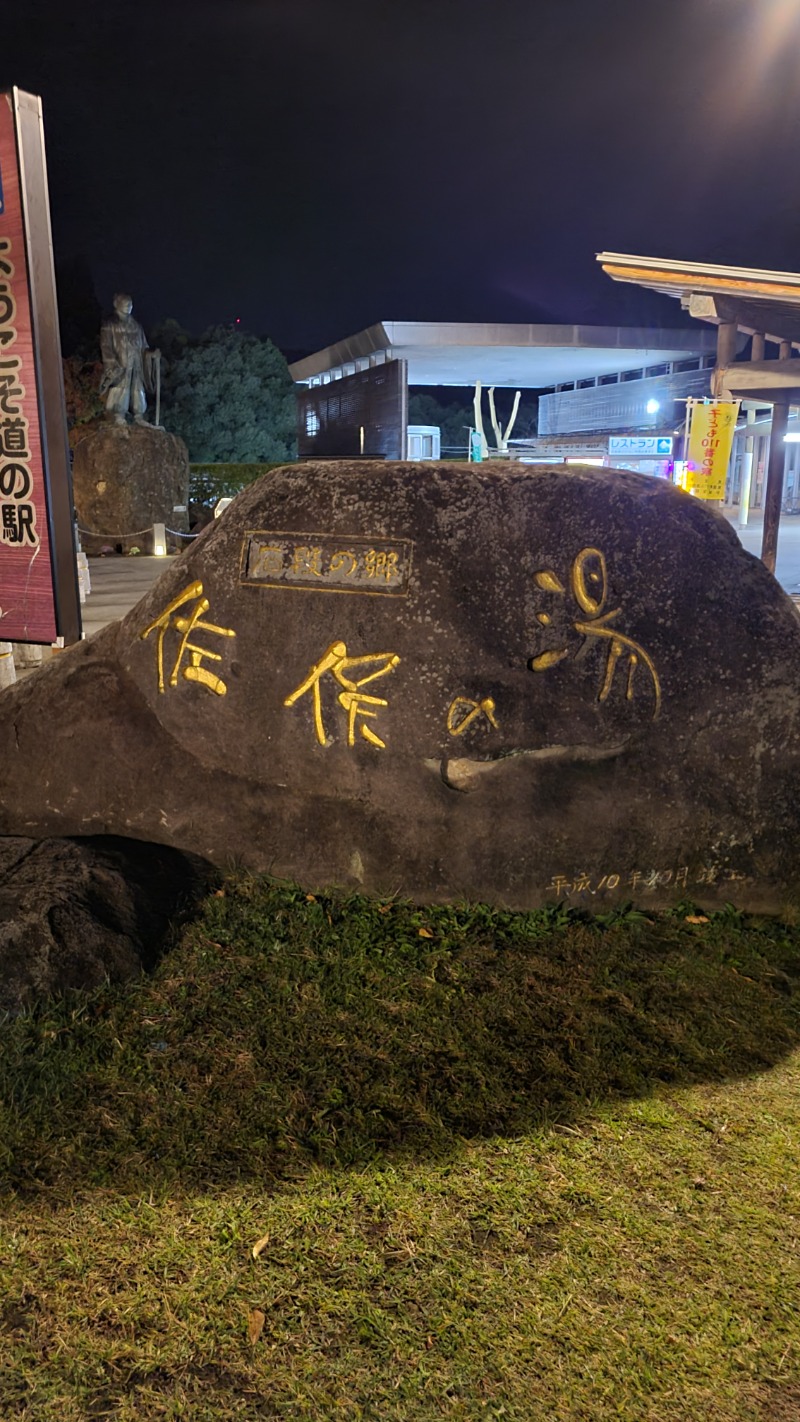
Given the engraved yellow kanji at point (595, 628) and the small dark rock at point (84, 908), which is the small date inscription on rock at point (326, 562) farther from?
the small dark rock at point (84, 908)

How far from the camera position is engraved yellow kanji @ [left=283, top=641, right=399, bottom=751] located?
3.99 m

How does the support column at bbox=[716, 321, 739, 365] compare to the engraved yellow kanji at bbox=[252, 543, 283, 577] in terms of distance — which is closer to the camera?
the engraved yellow kanji at bbox=[252, 543, 283, 577]

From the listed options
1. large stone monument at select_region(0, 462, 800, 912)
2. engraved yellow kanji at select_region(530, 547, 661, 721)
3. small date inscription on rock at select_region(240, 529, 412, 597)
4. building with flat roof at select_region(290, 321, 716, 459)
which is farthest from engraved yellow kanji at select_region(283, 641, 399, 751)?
building with flat roof at select_region(290, 321, 716, 459)

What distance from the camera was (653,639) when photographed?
13.0 ft

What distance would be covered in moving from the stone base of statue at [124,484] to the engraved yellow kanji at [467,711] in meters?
16.7

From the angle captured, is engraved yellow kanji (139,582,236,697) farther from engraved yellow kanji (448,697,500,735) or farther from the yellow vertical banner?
the yellow vertical banner

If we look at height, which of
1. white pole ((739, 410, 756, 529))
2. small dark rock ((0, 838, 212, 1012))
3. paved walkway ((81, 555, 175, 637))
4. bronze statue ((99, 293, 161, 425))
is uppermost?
bronze statue ((99, 293, 161, 425))

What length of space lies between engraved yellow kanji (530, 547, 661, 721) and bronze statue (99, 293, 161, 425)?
56.6ft

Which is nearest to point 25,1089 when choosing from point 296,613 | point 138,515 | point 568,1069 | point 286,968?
point 286,968

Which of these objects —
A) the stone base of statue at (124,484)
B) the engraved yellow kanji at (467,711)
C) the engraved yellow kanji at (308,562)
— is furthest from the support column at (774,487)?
the stone base of statue at (124,484)

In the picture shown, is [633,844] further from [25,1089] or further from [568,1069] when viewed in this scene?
[25,1089]

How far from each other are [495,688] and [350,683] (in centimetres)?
62

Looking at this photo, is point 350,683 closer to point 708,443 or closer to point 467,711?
point 467,711

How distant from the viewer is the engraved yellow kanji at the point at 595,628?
3.95m
